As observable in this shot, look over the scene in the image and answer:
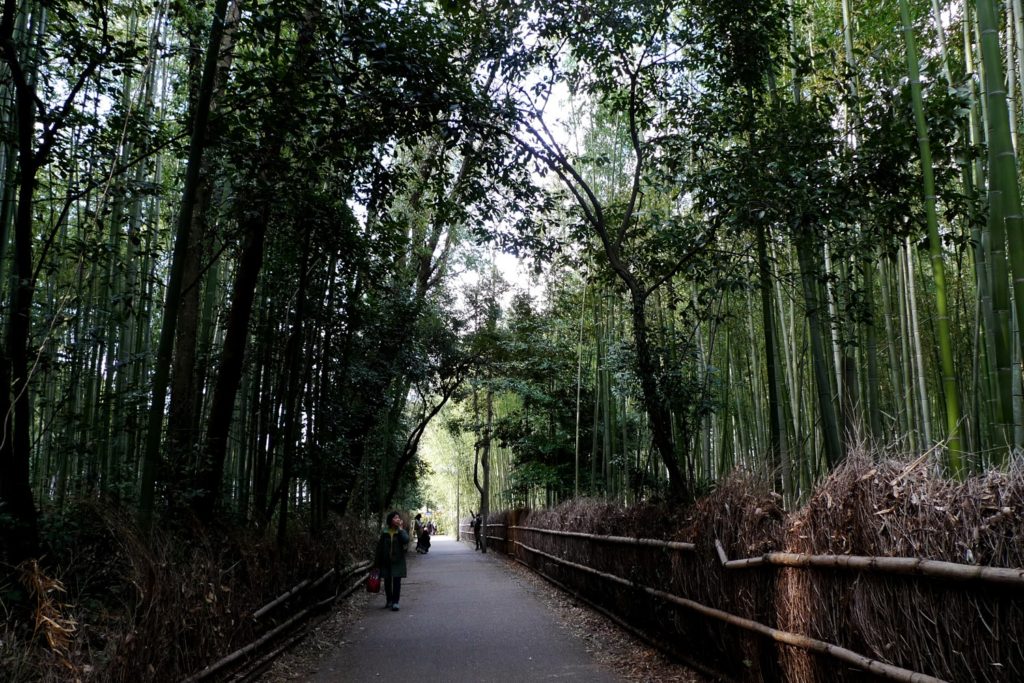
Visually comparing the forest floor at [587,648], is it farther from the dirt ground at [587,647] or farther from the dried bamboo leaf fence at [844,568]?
the dried bamboo leaf fence at [844,568]

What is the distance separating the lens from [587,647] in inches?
249

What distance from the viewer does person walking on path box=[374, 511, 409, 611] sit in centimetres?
883

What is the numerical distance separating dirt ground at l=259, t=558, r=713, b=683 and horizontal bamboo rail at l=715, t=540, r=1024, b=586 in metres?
1.53

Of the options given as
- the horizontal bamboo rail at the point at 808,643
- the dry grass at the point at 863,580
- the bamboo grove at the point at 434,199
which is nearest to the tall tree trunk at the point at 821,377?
the bamboo grove at the point at 434,199

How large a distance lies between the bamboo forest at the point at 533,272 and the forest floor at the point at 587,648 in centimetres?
21

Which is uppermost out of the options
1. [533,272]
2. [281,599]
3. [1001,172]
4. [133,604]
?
[533,272]

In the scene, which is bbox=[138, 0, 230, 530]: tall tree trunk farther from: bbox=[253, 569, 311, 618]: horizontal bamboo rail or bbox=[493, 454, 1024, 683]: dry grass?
bbox=[493, 454, 1024, 683]: dry grass

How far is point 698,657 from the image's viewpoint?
203 inches

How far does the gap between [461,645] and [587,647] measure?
1.06 metres

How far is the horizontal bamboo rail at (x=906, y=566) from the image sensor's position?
2344 mm

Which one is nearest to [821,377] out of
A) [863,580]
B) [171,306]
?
[863,580]

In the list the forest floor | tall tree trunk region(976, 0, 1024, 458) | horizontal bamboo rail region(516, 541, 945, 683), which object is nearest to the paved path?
the forest floor

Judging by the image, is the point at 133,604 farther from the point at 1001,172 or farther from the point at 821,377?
the point at 821,377

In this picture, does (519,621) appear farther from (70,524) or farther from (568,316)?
(568,316)
